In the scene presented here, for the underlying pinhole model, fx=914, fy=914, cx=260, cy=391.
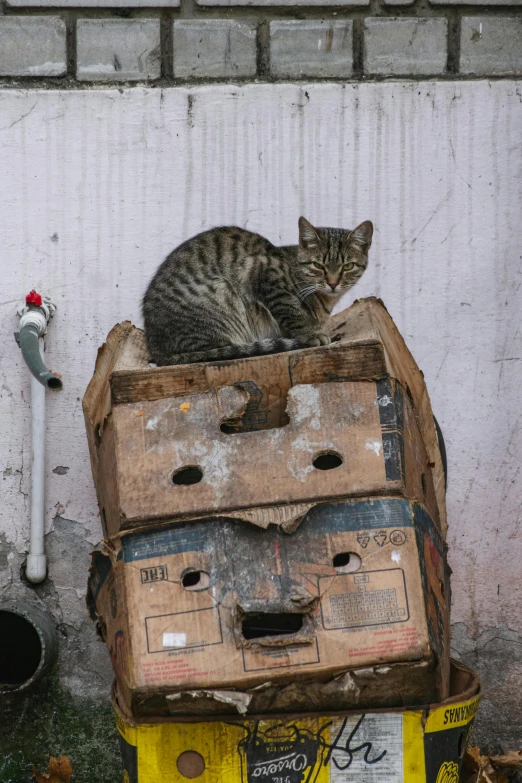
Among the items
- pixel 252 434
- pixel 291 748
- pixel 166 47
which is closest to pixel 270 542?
pixel 252 434

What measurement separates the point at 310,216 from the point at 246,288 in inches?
25.6

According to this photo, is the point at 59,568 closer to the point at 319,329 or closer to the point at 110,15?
the point at 319,329

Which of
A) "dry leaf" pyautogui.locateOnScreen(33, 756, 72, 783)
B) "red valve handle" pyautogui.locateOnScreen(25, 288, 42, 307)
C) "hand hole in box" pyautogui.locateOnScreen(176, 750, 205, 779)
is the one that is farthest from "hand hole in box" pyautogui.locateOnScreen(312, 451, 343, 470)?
"dry leaf" pyautogui.locateOnScreen(33, 756, 72, 783)

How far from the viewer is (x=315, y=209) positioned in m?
3.58

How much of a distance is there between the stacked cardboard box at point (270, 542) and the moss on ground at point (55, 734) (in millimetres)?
1170

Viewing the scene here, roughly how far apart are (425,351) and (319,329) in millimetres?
729

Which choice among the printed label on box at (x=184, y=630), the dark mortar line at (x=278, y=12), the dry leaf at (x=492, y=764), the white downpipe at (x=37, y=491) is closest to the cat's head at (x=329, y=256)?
the dark mortar line at (x=278, y=12)

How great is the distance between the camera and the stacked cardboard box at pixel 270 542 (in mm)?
2033

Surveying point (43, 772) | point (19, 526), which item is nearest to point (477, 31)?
point (19, 526)

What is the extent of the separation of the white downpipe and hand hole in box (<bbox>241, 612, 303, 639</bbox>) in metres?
1.39

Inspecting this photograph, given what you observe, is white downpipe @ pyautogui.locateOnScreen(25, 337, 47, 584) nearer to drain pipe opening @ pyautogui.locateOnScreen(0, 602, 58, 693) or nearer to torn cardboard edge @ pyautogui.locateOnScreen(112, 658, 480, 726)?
drain pipe opening @ pyautogui.locateOnScreen(0, 602, 58, 693)

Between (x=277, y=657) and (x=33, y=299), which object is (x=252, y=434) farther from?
(x=33, y=299)

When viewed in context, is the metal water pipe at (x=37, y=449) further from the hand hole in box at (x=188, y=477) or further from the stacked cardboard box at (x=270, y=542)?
the hand hole in box at (x=188, y=477)

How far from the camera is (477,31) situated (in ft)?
11.7
